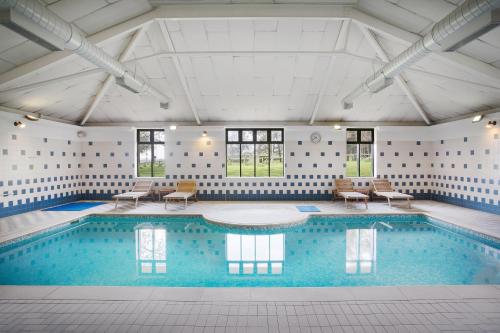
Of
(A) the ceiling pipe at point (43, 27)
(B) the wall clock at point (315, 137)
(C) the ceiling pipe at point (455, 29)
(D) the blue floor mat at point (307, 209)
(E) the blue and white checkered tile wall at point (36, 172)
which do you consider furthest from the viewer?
(B) the wall clock at point (315, 137)

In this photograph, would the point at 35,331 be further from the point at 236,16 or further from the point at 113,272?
the point at 236,16

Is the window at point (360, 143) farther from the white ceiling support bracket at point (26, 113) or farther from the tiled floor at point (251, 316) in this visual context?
the white ceiling support bracket at point (26, 113)

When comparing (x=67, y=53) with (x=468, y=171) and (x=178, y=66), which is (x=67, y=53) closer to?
(x=178, y=66)

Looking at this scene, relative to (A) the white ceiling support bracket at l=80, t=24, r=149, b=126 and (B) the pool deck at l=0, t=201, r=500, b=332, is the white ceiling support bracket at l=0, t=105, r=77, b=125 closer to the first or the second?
(A) the white ceiling support bracket at l=80, t=24, r=149, b=126

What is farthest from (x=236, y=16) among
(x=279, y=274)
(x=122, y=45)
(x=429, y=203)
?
(x=429, y=203)

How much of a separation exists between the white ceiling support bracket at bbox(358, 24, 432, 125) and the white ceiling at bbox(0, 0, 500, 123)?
0.49ft

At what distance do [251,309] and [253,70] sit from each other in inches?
234

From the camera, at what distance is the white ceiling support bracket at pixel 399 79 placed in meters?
5.41

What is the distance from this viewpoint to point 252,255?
4.66 metres

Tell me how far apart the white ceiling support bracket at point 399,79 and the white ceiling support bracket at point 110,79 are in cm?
465

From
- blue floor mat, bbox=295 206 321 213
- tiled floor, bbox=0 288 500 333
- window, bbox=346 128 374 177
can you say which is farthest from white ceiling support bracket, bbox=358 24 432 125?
tiled floor, bbox=0 288 500 333

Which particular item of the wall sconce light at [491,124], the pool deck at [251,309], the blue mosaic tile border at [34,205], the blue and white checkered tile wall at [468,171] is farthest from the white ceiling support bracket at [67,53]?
the blue and white checkered tile wall at [468,171]

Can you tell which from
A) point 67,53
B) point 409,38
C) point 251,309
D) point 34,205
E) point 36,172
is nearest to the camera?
point 251,309

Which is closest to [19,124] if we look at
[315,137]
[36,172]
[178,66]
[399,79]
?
[36,172]
